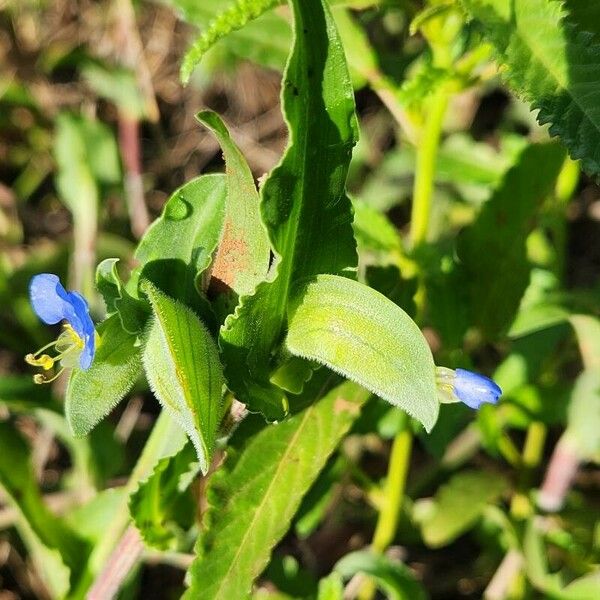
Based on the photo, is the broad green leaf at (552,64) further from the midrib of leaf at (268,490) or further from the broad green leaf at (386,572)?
the broad green leaf at (386,572)

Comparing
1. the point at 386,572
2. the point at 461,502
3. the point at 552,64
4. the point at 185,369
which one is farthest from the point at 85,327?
the point at 461,502

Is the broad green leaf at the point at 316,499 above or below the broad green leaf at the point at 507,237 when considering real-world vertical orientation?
below

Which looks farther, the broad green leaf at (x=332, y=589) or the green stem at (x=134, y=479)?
the broad green leaf at (x=332, y=589)

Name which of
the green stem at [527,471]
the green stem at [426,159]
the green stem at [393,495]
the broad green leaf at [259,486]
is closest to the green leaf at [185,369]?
the broad green leaf at [259,486]

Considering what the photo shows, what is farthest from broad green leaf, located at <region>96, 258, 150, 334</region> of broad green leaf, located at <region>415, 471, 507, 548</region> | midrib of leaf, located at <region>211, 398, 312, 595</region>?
broad green leaf, located at <region>415, 471, 507, 548</region>

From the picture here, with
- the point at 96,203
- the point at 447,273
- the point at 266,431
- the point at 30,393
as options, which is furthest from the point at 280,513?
the point at 96,203

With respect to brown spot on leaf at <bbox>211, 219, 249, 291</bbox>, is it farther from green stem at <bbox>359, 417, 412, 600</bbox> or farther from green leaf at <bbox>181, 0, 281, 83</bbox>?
green stem at <bbox>359, 417, 412, 600</bbox>
